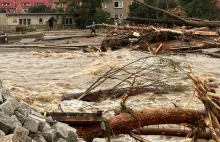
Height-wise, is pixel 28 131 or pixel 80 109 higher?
pixel 28 131

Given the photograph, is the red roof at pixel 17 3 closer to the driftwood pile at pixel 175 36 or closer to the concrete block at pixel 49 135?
the driftwood pile at pixel 175 36

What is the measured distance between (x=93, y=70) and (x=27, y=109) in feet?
31.4

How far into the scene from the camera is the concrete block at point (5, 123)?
522 centimetres

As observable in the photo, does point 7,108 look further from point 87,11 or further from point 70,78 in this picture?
point 87,11

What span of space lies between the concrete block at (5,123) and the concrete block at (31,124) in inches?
9.1

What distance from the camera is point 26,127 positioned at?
550 cm

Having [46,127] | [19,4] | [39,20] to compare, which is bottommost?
[46,127]

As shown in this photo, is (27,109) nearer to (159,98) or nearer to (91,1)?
(159,98)

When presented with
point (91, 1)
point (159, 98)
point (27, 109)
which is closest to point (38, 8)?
point (91, 1)

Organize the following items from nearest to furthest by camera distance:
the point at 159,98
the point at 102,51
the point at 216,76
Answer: the point at 159,98 → the point at 216,76 → the point at 102,51

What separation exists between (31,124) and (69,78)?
9100 millimetres

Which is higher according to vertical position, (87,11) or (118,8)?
(118,8)

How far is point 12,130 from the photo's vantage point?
17.3ft

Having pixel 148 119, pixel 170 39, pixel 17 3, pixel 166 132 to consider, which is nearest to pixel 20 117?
pixel 148 119
